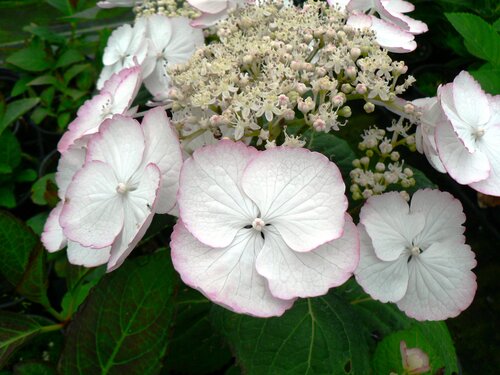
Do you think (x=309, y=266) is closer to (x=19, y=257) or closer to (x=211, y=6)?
(x=211, y=6)

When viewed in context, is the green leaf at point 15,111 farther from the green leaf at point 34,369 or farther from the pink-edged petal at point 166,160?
the pink-edged petal at point 166,160

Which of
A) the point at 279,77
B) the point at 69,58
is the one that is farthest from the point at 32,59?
the point at 279,77

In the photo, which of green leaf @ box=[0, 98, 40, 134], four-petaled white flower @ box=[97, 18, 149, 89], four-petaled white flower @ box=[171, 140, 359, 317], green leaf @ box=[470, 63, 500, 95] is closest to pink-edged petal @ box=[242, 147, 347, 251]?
four-petaled white flower @ box=[171, 140, 359, 317]

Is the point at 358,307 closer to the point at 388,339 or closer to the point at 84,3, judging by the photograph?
the point at 388,339

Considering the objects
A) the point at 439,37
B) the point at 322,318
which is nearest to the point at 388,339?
the point at 322,318

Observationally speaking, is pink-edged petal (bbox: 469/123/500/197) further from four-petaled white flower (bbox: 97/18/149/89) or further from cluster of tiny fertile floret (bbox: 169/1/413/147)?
four-petaled white flower (bbox: 97/18/149/89)
